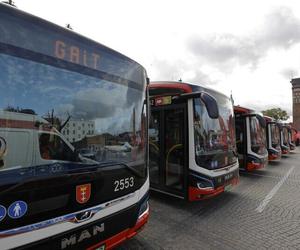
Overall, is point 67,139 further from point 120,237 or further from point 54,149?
point 120,237

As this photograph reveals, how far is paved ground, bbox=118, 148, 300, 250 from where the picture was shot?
3859mm

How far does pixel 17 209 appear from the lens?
1.96 m

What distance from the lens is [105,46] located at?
9.36 ft

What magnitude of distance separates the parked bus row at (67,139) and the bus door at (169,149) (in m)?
2.10

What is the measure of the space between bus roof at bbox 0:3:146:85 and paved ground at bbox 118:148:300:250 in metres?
2.66

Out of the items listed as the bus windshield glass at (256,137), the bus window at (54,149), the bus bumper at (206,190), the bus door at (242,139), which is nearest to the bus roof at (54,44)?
the bus window at (54,149)

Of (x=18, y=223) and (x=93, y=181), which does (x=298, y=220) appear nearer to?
(x=93, y=181)

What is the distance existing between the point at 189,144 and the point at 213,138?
2.24ft

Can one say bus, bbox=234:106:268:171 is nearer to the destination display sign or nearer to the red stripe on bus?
the destination display sign

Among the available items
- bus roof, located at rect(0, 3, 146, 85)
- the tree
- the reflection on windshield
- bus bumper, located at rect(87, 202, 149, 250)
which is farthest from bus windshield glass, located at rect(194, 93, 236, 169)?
the tree

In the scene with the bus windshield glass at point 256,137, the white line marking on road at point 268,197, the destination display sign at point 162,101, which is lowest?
the white line marking on road at point 268,197

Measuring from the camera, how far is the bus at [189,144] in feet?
16.8

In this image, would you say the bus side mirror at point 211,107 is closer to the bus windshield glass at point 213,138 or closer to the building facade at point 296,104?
the bus windshield glass at point 213,138

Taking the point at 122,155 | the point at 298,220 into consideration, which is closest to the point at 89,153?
the point at 122,155
